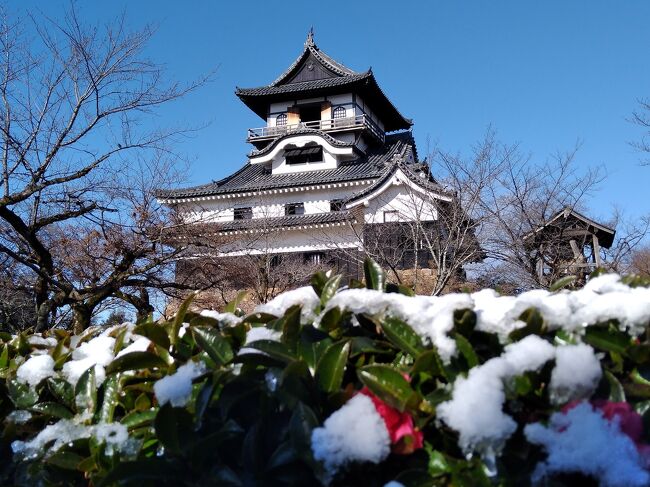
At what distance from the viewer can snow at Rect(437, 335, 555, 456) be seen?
0.92 m

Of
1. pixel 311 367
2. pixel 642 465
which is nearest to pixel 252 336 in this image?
pixel 311 367

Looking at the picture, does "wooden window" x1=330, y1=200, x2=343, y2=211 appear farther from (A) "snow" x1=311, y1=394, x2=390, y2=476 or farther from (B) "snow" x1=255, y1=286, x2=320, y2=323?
(A) "snow" x1=311, y1=394, x2=390, y2=476

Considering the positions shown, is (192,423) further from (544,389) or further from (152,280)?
(152,280)

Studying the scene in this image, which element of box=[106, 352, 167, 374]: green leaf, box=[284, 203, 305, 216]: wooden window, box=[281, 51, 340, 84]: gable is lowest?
box=[106, 352, 167, 374]: green leaf

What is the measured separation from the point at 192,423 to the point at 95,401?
0.44 meters

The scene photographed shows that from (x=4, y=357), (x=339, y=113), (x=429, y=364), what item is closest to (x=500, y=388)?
(x=429, y=364)

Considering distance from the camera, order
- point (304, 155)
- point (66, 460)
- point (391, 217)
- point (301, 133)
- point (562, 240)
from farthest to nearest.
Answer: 1. point (304, 155)
2. point (301, 133)
3. point (391, 217)
4. point (562, 240)
5. point (66, 460)

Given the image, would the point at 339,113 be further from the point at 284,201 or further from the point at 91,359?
the point at 91,359

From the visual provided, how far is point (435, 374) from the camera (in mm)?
1079

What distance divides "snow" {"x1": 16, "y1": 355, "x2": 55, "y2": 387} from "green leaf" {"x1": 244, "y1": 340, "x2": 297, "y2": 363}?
748 millimetres

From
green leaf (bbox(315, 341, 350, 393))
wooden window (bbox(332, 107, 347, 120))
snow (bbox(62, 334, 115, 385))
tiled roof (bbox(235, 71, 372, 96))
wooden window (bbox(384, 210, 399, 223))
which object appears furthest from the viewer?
wooden window (bbox(332, 107, 347, 120))

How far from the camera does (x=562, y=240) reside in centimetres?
1139

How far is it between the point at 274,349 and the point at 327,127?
23.4 metres

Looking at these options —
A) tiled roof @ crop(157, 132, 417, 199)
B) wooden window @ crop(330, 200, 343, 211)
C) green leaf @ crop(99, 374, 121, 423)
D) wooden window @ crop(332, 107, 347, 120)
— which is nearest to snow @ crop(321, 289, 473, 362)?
green leaf @ crop(99, 374, 121, 423)
